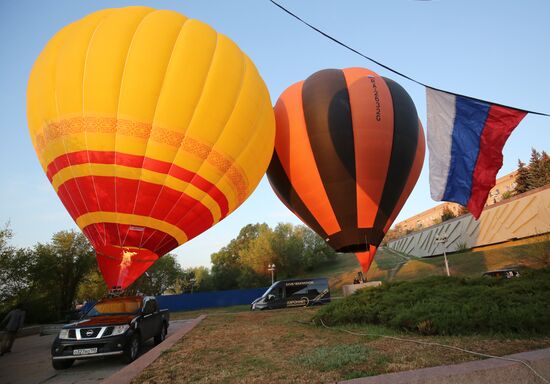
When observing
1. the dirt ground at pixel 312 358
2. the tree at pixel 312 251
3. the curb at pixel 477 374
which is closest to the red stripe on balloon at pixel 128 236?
the dirt ground at pixel 312 358

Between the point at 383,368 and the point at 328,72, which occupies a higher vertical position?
the point at 328,72

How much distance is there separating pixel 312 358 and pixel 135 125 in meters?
6.94

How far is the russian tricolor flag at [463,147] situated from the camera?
7.46 m

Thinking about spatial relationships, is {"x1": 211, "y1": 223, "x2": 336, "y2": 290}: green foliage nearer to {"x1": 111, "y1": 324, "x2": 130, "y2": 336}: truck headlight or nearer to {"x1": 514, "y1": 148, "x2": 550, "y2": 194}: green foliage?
{"x1": 514, "y1": 148, "x2": 550, "y2": 194}: green foliage

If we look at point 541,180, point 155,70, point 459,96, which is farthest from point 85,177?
point 541,180

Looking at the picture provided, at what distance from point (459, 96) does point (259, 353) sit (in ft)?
22.7

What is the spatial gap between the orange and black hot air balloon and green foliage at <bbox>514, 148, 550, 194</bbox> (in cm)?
4694

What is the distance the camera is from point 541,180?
49562 millimetres

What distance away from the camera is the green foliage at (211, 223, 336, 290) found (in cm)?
5194

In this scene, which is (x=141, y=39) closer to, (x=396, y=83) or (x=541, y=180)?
(x=396, y=83)

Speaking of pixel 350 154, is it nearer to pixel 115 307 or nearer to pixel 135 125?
Result: pixel 135 125

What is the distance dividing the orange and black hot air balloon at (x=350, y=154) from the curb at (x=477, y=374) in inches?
440

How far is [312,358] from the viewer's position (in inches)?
216

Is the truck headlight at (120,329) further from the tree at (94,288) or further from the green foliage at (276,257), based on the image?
the green foliage at (276,257)
